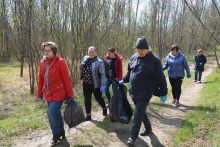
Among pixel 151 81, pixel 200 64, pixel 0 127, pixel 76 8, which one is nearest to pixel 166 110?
pixel 151 81

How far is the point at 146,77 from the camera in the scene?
455 centimetres

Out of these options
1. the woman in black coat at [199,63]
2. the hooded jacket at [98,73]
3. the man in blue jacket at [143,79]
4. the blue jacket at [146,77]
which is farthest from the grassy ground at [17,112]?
the woman in black coat at [199,63]

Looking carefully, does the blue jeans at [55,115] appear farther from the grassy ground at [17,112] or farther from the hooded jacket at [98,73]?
the hooded jacket at [98,73]

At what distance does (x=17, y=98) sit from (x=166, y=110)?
556cm

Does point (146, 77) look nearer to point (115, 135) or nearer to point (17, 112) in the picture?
point (115, 135)

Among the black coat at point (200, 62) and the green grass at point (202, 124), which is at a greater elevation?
the black coat at point (200, 62)

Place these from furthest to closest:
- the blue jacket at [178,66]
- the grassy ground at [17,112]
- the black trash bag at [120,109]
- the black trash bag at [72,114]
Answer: the blue jacket at [178,66], the grassy ground at [17,112], the black trash bag at [120,109], the black trash bag at [72,114]

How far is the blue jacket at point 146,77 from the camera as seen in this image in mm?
4516

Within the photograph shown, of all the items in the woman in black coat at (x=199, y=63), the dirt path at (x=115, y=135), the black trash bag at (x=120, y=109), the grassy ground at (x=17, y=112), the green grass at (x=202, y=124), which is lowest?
the grassy ground at (x=17, y=112)

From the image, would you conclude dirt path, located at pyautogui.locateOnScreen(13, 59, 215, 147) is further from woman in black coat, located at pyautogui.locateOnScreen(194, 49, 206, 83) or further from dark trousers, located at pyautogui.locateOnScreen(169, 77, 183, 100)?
woman in black coat, located at pyautogui.locateOnScreen(194, 49, 206, 83)

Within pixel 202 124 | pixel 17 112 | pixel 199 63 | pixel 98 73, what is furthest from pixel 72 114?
pixel 199 63

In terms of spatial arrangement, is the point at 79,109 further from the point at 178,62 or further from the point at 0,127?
the point at 178,62

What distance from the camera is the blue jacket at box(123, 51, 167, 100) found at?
14.8 ft

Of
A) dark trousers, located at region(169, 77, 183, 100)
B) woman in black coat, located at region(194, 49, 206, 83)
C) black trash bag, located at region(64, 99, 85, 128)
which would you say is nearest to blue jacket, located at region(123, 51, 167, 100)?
black trash bag, located at region(64, 99, 85, 128)
